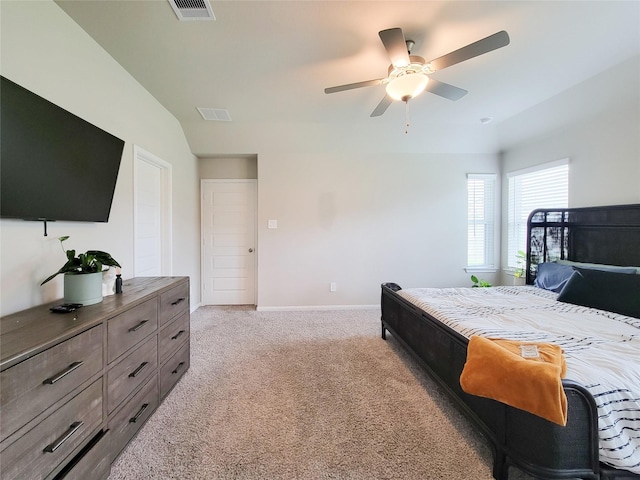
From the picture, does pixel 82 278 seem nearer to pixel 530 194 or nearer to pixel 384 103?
pixel 384 103

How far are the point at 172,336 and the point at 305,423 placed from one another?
1241 mm

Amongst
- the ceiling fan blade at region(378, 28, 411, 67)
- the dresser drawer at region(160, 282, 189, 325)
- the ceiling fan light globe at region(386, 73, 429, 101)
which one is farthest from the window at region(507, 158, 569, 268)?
the dresser drawer at region(160, 282, 189, 325)

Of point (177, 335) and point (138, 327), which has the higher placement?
point (138, 327)

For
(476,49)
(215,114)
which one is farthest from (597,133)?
(215,114)

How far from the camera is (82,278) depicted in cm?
143

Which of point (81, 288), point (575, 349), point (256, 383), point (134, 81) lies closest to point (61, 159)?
point (81, 288)

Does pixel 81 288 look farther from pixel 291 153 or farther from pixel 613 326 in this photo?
pixel 613 326

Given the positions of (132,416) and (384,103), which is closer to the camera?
(132,416)

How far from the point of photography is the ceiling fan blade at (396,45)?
5.08 feet

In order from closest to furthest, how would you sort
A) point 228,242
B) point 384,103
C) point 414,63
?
point 414,63 → point 384,103 → point 228,242

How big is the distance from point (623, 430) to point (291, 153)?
13.3 ft

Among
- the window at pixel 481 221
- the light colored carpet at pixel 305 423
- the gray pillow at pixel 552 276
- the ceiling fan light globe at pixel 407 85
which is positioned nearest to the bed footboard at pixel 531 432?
the light colored carpet at pixel 305 423

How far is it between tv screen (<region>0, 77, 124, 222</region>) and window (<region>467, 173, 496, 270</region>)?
4806 mm

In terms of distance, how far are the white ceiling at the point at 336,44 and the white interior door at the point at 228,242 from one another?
4.96 feet
